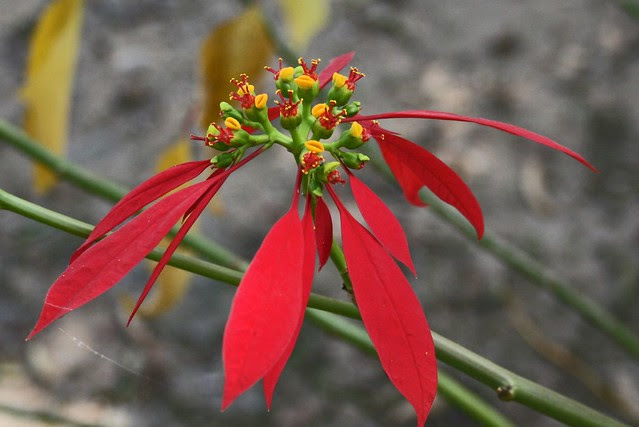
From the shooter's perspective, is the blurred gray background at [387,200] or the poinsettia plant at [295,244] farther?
the blurred gray background at [387,200]

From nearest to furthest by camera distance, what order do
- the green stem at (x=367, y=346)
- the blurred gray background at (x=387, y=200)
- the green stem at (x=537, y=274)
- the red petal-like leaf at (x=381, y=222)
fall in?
1. the red petal-like leaf at (x=381, y=222)
2. the green stem at (x=367, y=346)
3. the green stem at (x=537, y=274)
4. the blurred gray background at (x=387, y=200)

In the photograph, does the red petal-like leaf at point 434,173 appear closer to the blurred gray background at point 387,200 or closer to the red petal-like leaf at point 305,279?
the red petal-like leaf at point 305,279

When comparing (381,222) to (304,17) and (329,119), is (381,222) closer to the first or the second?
(329,119)

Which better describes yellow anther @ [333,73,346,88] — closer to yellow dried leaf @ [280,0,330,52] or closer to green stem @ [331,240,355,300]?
green stem @ [331,240,355,300]

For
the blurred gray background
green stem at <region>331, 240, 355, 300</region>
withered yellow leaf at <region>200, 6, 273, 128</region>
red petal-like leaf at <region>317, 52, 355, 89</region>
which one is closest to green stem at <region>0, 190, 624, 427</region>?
green stem at <region>331, 240, 355, 300</region>

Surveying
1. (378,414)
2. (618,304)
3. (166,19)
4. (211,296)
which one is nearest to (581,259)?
(618,304)

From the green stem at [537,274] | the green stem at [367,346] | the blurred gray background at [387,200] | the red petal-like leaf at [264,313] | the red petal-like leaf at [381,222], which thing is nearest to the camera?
the red petal-like leaf at [264,313]

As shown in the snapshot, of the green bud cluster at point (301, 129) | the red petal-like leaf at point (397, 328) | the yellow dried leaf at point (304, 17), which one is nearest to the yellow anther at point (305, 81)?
the green bud cluster at point (301, 129)

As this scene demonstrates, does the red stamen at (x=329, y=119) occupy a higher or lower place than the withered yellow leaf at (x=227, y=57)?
lower
